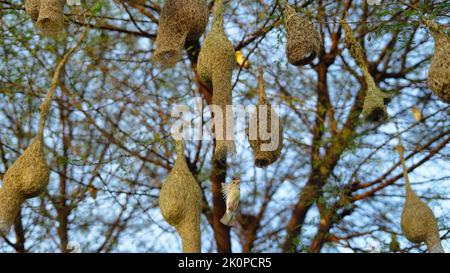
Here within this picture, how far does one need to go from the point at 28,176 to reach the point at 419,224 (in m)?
1.75

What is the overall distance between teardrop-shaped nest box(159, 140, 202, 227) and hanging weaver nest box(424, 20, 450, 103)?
101 cm

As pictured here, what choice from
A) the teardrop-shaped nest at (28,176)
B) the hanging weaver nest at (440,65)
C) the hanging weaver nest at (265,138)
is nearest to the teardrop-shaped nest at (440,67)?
the hanging weaver nest at (440,65)

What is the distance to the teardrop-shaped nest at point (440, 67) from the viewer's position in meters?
2.40

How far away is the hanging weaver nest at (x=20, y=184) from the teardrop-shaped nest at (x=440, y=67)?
1.62 m

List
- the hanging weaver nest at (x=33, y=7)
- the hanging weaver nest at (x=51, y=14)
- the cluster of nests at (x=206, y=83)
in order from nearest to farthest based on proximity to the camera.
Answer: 1. the cluster of nests at (x=206, y=83)
2. the hanging weaver nest at (x=51, y=14)
3. the hanging weaver nest at (x=33, y=7)

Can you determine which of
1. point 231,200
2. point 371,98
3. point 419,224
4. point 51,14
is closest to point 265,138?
point 231,200

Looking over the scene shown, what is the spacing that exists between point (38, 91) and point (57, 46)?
1.54 feet

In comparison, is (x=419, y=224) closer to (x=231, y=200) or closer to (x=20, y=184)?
(x=231, y=200)

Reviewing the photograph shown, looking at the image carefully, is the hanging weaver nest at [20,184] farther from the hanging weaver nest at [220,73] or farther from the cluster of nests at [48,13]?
the hanging weaver nest at [220,73]

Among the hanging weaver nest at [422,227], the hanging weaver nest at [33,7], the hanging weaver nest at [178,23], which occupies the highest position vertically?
the hanging weaver nest at [33,7]

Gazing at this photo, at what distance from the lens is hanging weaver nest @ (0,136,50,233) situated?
273 centimetres

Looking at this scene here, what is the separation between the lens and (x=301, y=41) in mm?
2572

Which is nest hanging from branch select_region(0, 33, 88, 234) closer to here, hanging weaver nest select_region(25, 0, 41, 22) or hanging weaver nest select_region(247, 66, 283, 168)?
hanging weaver nest select_region(25, 0, 41, 22)

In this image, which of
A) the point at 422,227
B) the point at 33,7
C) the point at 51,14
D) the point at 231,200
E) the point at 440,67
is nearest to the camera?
the point at 440,67
